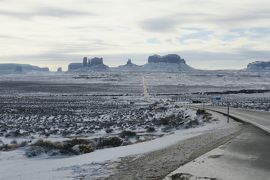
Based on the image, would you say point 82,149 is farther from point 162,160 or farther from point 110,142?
point 162,160

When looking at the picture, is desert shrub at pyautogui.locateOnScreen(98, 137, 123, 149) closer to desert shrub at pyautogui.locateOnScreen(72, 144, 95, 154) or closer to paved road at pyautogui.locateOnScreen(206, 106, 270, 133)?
desert shrub at pyautogui.locateOnScreen(72, 144, 95, 154)

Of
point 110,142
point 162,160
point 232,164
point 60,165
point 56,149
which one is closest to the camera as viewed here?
point 232,164

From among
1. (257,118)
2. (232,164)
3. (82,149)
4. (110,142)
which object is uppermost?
(232,164)

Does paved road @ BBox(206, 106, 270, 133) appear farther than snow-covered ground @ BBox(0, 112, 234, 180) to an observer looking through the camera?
Yes

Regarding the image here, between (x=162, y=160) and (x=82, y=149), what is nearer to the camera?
(x=162, y=160)

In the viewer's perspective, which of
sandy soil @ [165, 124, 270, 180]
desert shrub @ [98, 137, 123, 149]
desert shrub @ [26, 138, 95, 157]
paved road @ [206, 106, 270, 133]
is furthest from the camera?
paved road @ [206, 106, 270, 133]

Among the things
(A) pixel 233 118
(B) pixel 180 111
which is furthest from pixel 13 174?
(B) pixel 180 111

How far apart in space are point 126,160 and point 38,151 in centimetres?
295

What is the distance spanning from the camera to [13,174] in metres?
12.2

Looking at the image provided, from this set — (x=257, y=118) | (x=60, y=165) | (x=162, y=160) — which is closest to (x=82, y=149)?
(x=60, y=165)

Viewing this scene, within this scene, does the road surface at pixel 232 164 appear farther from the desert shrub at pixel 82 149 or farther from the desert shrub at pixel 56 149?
the desert shrub at pixel 56 149

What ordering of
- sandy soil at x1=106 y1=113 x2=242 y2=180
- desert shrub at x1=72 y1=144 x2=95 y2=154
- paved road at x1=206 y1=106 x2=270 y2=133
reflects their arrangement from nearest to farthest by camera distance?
sandy soil at x1=106 y1=113 x2=242 y2=180
desert shrub at x1=72 y1=144 x2=95 y2=154
paved road at x1=206 y1=106 x2=270 y2=133

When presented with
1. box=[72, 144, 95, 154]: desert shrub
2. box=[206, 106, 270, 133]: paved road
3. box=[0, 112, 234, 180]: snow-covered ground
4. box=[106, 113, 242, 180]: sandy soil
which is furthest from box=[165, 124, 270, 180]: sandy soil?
box=[206, 106, 270, 133]: paved road

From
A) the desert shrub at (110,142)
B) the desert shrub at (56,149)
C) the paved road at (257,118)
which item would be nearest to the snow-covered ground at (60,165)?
the desert shrub at (56,149)
